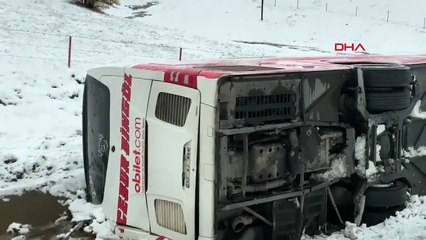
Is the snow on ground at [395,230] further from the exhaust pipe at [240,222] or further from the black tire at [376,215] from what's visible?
the exhaust pipe at [240,222]

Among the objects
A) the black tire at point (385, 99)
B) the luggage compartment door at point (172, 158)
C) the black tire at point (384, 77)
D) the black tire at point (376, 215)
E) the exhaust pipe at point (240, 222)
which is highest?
the black tire at point (384, 77)

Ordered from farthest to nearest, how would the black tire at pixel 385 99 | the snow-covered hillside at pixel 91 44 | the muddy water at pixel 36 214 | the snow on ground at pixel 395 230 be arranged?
the snow-covered hillside at pixel 91 44 → the muddy water at pixel 36 214 → the black tire at pixel 385 99 → the snow on ground at pixel 395 230

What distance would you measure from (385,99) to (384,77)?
20 cm

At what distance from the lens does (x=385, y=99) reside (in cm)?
481

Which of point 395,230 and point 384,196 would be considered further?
point 384,196

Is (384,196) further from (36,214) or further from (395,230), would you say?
(36,214)

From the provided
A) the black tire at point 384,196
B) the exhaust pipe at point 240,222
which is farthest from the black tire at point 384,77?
the exhaust pipe at point 240,222

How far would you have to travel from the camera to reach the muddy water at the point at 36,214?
5.36m

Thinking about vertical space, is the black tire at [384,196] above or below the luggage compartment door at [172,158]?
below

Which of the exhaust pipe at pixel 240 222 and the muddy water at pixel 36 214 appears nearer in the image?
the exhaust pipe at pixel 240 222

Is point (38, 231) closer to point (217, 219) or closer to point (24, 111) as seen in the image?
point (217, 219)

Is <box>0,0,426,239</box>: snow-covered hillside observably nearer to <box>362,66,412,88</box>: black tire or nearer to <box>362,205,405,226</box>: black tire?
<box>362,205,405,226</box>: black tire

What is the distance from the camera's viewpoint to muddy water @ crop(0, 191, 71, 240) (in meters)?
5.36

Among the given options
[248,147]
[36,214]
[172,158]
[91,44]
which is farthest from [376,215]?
[91,44]
